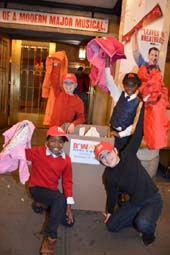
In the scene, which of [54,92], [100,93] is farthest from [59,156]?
[100,93]

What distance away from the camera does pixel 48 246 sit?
1.96 metres

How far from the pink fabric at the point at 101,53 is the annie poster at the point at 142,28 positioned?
1.02 meters

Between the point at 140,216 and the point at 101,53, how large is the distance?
1.34 m

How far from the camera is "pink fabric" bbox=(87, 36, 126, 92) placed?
91.8 inches

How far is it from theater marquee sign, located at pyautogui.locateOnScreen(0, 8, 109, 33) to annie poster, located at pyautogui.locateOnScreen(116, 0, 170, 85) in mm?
1784

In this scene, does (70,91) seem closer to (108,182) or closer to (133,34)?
(108,182)

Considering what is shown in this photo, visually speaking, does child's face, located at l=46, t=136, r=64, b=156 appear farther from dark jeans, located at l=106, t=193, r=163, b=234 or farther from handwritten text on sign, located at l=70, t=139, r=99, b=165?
A: dark jeans, located at l=106, t=193, r=163, b=234

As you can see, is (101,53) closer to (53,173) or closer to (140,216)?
(53,173)

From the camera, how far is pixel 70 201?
2.23m

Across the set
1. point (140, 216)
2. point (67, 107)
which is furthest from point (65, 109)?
point (140, 216)

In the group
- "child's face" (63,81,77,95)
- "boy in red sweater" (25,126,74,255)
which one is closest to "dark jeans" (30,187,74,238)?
"boy in red sweater" (25,126,74,255)

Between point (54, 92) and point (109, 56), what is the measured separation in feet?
2.55

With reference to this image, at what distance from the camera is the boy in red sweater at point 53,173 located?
219cm

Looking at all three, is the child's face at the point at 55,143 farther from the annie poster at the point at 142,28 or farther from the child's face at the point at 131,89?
the annie poster at the point at 142,28
